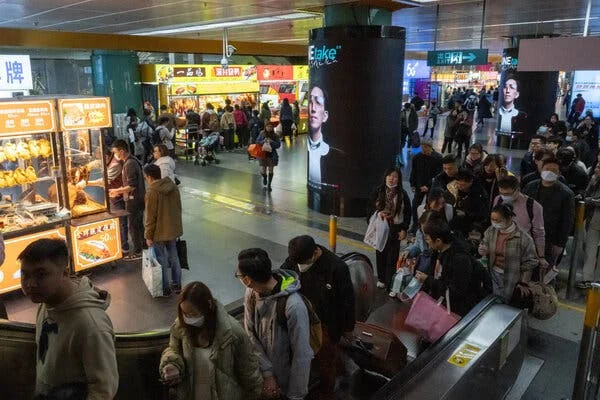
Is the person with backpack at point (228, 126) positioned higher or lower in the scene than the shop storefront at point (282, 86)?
lower

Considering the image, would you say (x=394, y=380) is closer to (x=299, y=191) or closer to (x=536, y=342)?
(x=536, y=342)

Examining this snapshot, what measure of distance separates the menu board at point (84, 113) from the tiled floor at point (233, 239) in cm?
199

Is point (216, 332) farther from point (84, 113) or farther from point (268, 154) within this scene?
point (268, 154)

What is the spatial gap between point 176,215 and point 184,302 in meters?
3.39

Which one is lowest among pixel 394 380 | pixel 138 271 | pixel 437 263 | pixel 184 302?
pixel 138 271

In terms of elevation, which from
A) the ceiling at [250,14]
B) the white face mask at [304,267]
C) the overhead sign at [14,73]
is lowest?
the white face mask at [304,267]

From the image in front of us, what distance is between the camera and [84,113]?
627 cm

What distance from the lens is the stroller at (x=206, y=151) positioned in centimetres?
1464

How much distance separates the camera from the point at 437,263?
4.02 meters

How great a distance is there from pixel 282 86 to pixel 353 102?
41.6ft

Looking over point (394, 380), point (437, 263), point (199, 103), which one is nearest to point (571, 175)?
point (437, 263)

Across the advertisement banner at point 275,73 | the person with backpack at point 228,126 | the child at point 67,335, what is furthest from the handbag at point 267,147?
the advertisement banner at point 275,73

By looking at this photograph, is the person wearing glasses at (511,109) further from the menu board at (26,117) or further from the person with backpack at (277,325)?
the person with backpack at (277,325)

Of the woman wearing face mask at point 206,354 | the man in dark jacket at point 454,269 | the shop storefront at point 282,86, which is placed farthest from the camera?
the shop storefront at point 282,86
